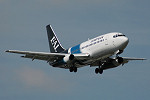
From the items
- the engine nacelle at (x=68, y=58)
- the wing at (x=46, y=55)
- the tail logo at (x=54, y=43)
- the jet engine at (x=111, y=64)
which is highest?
the tail logo at (x=54, y=43)

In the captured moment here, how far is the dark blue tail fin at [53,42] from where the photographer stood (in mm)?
102875

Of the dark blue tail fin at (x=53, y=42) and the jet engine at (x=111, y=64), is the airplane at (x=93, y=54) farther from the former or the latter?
the dark blue tail fin at (x=53, y=42)

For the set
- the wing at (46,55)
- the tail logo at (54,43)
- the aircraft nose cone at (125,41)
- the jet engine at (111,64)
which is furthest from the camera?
the tail logo at (54,43)

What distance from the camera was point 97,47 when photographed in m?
85.8

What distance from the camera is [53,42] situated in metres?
106

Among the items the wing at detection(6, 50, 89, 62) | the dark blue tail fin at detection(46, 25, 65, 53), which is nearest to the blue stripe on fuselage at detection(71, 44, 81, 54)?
the wing at detection(6, 50, 89, 62)

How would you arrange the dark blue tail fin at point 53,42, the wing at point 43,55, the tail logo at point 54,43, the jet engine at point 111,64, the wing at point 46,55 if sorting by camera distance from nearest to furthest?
the wing at point 43,55 < the wing at point 46,55 < the jet engine at point 111,64 < the dark blue tail fin at point 53,42 < the tail logo at point 54,43

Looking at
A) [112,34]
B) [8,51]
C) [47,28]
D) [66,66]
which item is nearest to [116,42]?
[112,34]

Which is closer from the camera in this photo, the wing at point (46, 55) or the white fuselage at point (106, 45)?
the white fuselage at point (106, 45)

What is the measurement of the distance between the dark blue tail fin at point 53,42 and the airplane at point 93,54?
243 inches

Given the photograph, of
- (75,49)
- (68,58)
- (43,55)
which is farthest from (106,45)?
(43,55)

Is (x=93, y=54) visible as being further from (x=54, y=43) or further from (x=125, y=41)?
(x=54, y=43)

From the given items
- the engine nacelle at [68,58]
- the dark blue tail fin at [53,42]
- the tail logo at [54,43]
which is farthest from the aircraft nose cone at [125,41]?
the tail logo at [54,43]

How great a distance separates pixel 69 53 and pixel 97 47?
9314 mm
